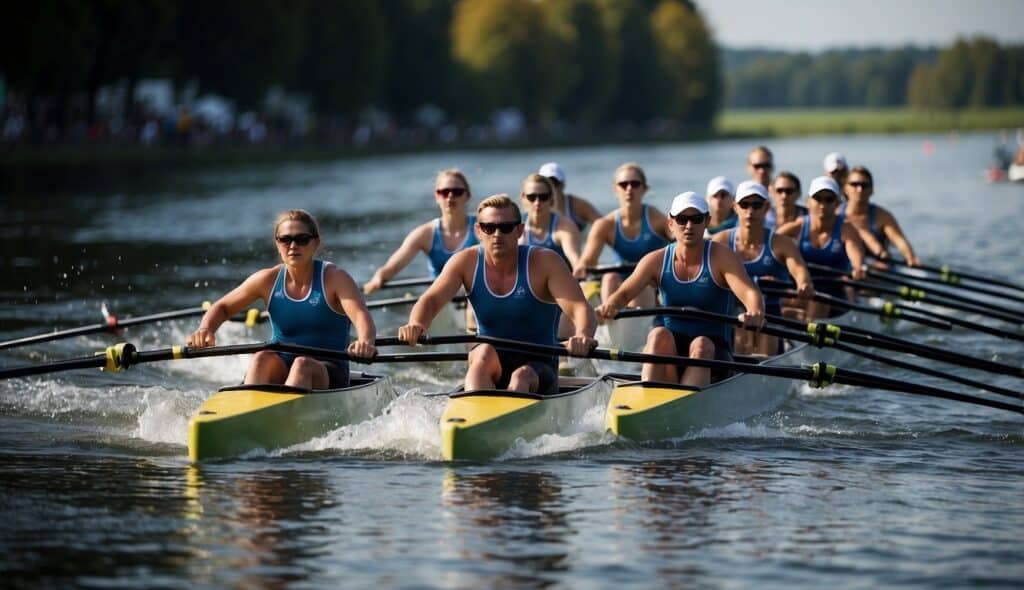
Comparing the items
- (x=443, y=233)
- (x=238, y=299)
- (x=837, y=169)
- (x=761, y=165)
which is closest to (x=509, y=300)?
(x=238, y=299)

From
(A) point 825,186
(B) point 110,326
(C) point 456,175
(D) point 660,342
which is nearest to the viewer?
(D) point 660,342

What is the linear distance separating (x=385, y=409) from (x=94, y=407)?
266 cm

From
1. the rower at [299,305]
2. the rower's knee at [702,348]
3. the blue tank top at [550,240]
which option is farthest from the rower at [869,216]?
the rower at [299,305]

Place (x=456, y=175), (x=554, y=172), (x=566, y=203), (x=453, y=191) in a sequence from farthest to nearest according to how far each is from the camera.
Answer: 1. (x=566, y=203)
2. (x=554, y=172)
3. (x=456, y=175)
4. (x=453, y=191)

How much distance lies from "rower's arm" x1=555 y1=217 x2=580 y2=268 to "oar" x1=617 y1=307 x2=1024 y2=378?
3.10 m

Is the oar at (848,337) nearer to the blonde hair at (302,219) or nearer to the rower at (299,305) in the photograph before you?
the rower at (299,305)

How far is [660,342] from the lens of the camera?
11938mm

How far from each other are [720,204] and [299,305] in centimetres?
648

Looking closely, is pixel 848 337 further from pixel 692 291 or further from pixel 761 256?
pixel 761 256

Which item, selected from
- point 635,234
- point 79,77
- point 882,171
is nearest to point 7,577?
point 635,234

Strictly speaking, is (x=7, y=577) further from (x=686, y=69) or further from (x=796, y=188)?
(x=686, y=69)

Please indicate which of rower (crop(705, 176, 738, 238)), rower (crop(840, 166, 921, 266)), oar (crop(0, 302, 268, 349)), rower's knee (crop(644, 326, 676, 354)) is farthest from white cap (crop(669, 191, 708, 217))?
rower (crop(840, 166, 921, 266))

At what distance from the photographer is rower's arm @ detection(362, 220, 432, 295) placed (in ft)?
49.1

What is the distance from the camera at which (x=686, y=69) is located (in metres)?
149
